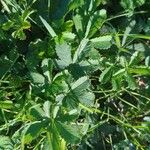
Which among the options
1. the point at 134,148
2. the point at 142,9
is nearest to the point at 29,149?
the point at 134,148

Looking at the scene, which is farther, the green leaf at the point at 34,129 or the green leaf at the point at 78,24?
the green leaf at the point at 78,24

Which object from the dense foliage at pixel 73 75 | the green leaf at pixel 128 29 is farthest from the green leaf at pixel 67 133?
the green leaf at pixel 128 29

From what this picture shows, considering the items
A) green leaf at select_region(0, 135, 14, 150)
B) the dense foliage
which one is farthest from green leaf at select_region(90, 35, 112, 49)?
green leaf at select_region(0, 135, 14, 150)

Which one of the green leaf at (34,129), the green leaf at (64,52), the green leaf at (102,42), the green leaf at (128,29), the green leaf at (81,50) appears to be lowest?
the green leaf at (128,29)

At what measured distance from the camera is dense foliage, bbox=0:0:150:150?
1257mm

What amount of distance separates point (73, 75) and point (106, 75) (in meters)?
0.11

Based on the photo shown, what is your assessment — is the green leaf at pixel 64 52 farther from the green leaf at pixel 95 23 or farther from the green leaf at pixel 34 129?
the green leaf at pixel 34 129

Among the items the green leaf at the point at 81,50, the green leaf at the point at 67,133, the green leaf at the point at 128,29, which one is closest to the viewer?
the green leaf at the point at 67,133

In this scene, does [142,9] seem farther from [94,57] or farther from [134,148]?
[134,148]

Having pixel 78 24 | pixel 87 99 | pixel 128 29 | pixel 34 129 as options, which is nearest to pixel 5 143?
pixel 34 129

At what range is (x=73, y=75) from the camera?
1306 mm

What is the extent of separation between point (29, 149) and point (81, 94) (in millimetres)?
322

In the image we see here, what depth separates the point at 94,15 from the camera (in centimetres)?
132

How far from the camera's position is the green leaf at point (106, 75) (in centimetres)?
131
